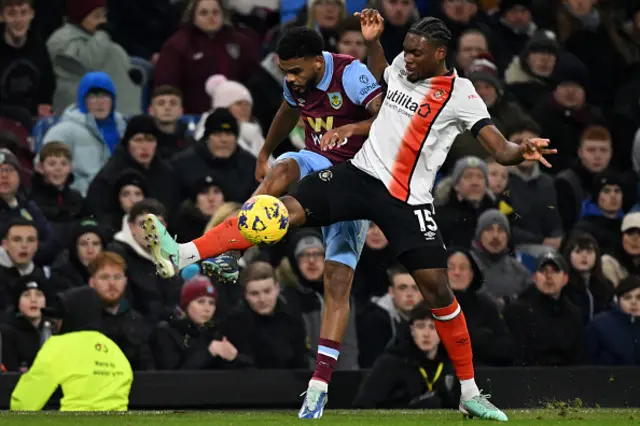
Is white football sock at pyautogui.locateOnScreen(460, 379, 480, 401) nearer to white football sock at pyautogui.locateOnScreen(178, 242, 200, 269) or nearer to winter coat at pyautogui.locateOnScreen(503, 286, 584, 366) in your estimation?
white football sock at pyautogui.locateOnScreen(178, 242, 200, 269)

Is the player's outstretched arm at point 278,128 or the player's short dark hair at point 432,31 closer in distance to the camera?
the player's short dark hair at point 432,31

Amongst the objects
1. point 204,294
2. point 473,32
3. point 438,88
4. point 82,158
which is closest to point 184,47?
point 82,158

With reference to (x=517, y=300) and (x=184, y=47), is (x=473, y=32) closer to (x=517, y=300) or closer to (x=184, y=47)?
(x=184, y=47)

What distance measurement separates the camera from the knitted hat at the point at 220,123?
51.9 feet

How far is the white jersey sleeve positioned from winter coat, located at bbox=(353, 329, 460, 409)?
10.2 feet

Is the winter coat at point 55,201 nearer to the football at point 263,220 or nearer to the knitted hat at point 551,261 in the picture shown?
the knitted hat at point 551,261

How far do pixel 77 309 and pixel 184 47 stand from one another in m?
5.73

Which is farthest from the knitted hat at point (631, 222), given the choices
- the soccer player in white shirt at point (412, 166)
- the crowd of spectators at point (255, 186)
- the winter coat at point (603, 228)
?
the soccer player in white shirt at point (412, 166)

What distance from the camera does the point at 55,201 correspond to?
50.1 feet

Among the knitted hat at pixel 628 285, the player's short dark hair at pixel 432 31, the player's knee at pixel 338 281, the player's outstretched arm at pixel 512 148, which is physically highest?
the player's short dark hair at pixel 432 31

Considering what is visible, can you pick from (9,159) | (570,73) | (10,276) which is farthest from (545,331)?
(9,159)

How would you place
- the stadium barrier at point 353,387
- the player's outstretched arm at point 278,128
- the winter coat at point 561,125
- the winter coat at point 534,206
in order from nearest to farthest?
1. the player's outstretched arm at point 278,128
2. the stadium barrier at point 353,387
3. the winter coat at point 534,206
4. the winter coat at point 561,125

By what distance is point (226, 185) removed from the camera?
15.8 m

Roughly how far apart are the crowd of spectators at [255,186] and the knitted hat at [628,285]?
1 cm
